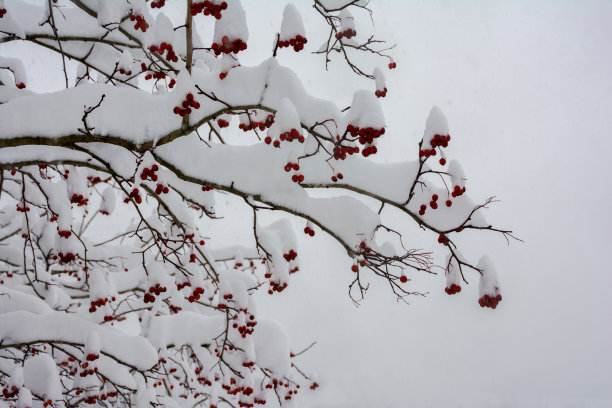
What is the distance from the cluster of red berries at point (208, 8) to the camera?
223cm

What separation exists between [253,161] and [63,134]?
42.9 inches

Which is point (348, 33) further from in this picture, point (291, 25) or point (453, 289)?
point (453, 289)

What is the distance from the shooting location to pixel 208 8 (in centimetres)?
223

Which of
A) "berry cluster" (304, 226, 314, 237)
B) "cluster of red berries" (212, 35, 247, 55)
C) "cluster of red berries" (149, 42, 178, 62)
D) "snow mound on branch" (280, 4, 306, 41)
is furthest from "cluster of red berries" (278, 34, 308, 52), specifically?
"berry cluster" (304, 226, 314, 237)

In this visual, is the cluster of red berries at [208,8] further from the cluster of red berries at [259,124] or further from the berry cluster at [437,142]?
the berry cluster at [437,142]

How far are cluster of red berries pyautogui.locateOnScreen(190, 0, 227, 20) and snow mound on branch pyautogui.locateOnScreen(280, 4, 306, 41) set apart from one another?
351mm

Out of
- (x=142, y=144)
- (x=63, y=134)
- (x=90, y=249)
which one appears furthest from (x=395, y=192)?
(x=90, y=249)

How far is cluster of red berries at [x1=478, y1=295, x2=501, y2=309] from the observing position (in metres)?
2.74

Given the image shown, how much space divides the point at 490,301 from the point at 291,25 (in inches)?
75.5

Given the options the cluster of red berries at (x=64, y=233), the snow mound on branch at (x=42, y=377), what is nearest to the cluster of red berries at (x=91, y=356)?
the snow mound on branch at (x=42, y=377)

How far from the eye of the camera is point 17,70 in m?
3.85

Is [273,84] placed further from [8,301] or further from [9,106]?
[8,301]

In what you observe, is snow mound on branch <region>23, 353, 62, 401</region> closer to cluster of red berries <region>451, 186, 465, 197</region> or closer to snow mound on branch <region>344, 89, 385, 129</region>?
snow mound on branch <region>344, 89, 385, 129</region>

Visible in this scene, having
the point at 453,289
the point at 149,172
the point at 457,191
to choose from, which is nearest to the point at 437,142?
the point at 457,191
